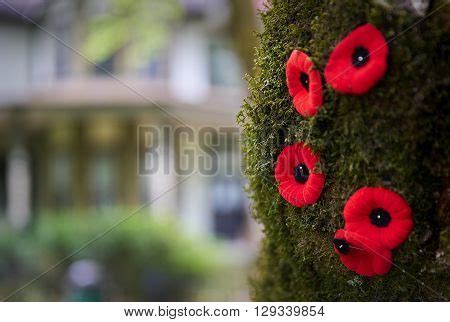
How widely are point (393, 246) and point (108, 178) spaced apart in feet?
35.0

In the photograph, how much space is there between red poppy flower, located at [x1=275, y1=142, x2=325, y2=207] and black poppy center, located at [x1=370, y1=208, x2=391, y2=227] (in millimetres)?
127

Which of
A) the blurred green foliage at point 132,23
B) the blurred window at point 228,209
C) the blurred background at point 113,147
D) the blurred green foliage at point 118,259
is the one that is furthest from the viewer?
the blurred window at point 228,209

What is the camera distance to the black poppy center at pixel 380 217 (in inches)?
48.2

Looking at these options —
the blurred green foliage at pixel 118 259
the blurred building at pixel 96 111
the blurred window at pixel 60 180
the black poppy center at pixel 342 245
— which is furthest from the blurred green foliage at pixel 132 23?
the black poppy center at pixel 342 245

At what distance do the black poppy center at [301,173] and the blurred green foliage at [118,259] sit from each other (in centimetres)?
530

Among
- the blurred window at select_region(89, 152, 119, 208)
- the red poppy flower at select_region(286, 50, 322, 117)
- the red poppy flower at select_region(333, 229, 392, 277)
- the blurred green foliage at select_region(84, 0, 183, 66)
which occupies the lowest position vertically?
the blurred window at select_region(89, 152, 119, 208)

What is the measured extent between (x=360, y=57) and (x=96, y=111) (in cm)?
872

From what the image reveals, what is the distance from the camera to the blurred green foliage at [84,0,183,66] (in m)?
7.93

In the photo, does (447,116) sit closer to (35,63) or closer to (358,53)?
(358,53)

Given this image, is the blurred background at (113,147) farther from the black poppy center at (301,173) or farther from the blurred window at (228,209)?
the black poppy center at (301,173)

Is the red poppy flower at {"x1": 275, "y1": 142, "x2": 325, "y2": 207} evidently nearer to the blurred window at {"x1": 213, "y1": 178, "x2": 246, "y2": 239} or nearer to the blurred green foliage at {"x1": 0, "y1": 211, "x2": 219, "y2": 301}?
the blurred green foliage at {"x1": 0, "y1": 211, "x2": 219, "y2": 301}

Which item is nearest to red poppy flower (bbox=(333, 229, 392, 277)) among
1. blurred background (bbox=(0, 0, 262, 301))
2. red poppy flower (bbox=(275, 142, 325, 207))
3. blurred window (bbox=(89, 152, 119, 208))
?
red poppy flower (bbox=(275, 142, 325, 207))

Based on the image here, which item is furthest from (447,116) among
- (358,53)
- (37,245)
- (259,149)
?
(37,245)

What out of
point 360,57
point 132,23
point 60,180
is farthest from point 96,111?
point 360,57
